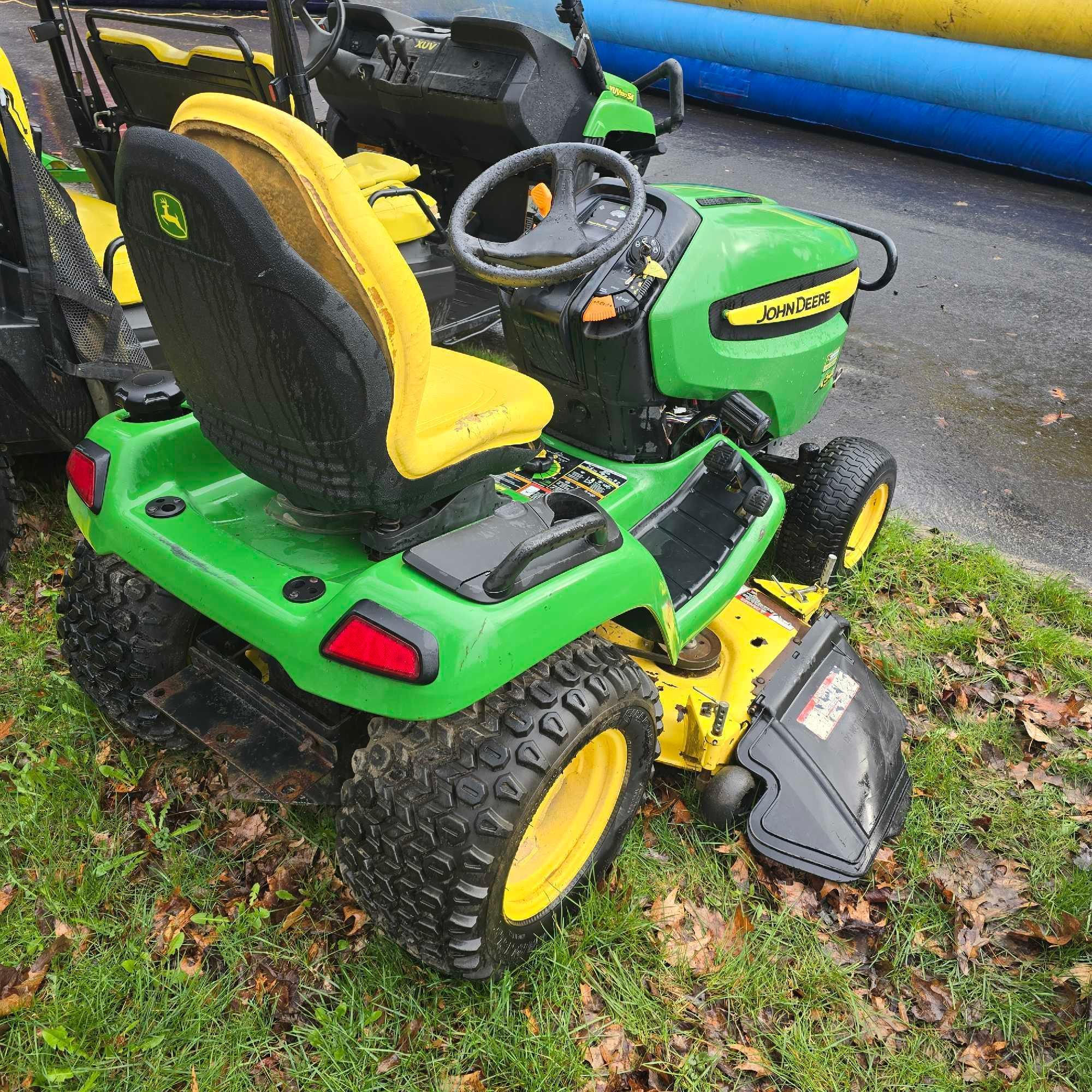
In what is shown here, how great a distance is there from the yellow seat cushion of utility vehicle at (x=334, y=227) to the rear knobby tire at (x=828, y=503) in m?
1.65

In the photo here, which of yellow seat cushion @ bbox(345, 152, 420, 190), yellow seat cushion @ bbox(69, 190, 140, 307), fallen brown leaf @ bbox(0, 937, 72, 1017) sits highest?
yellow seat cushion @ bbox(345, 152, 420, 190)

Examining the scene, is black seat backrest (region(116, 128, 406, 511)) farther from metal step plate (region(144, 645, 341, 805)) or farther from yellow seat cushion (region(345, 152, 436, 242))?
yellow seat cushion (region(345, 152, 436, 242))

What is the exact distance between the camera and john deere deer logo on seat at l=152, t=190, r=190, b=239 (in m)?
1.42

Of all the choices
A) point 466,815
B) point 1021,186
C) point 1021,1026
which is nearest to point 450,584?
point 466,815

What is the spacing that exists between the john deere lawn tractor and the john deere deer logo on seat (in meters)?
2.15

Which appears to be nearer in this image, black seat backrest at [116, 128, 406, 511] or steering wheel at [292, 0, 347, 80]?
black seat backrest at [116, 128, 406, 511]

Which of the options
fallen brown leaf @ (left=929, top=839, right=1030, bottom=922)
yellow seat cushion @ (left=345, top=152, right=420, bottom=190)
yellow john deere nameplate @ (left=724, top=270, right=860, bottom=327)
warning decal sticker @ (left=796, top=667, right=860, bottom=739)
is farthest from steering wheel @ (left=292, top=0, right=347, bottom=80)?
fallen brown leaf @ (left=929, top=839, right=1030, bottom=922)

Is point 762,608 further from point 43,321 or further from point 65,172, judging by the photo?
point 65,172

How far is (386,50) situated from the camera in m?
4.30

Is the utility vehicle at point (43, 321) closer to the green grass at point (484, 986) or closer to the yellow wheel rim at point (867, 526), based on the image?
the green grass at point (484, 986)

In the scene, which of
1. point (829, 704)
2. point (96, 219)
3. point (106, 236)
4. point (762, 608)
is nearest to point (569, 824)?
point (829, 704)

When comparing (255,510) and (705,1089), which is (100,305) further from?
(705,1089)

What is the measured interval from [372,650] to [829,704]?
132cm

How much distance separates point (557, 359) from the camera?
8.77ft
